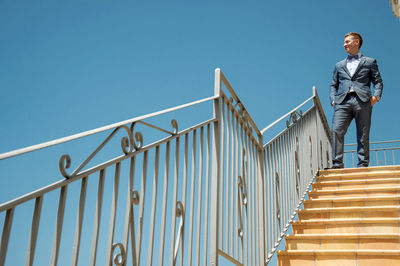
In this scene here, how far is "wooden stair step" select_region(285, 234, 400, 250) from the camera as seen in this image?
3.91 m

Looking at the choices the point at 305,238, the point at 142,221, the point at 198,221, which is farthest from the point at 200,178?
the point at 305,238

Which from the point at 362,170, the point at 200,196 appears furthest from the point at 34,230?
the point at 362,170

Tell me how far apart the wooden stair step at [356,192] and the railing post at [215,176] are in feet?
9.83

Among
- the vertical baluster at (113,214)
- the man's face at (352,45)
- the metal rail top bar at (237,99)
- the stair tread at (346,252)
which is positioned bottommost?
the vertical baluster at (113,214)

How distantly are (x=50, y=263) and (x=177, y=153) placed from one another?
40.5 inches

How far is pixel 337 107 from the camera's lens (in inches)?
256

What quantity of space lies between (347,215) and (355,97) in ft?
7.30

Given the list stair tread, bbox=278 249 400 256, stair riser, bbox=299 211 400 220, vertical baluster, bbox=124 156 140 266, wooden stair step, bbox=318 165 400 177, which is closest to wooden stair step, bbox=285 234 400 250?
stair tread, bbox=278 249 400 256

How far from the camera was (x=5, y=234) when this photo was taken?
4.41 feet

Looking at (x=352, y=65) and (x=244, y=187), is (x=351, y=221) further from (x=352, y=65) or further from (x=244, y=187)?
(x=352, y=65)

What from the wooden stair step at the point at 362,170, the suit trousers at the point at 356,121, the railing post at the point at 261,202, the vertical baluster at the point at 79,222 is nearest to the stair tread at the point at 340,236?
the railing post at the point at 261,202

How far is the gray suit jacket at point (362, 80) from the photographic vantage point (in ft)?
20.8

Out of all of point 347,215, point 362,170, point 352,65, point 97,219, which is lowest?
point 97,219

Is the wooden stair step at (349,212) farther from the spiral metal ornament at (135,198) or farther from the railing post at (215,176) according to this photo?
the spiral metal ornament at (135,198)
